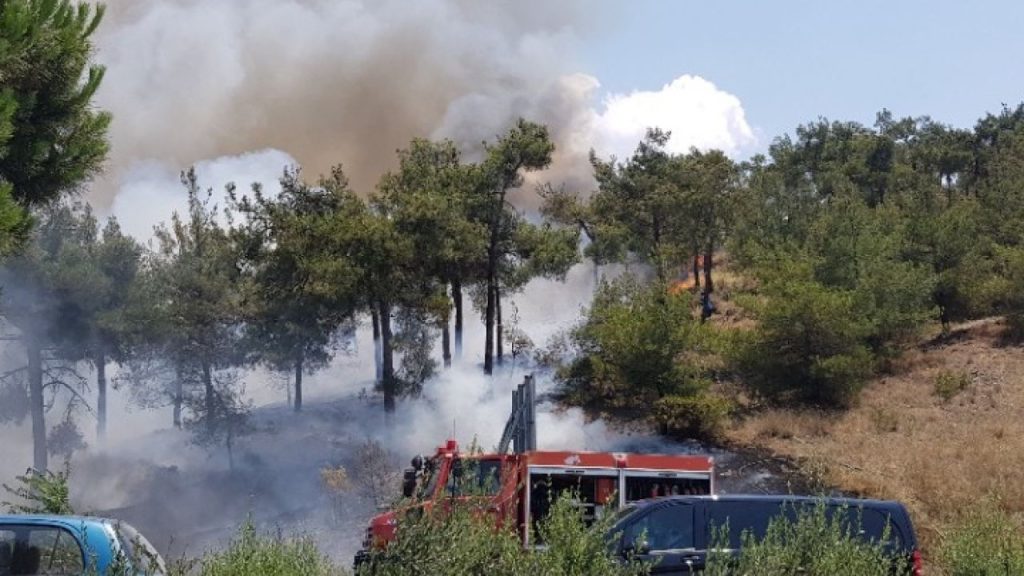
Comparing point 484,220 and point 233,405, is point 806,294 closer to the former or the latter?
point 484,220

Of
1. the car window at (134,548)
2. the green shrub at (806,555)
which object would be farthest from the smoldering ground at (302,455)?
the green shrub at (806,555)

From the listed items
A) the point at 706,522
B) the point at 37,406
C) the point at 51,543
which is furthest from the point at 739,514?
the point at 37,406

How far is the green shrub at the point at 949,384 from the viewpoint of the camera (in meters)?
33.6

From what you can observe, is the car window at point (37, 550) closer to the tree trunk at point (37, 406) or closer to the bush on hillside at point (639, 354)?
the bush on hillside at point (639, 354)

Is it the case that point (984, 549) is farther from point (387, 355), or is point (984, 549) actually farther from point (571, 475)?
point (387, 355)

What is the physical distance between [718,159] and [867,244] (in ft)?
35.0

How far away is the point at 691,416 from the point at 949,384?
8.74 metres

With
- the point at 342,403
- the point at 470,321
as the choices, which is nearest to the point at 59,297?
the point at 342,403

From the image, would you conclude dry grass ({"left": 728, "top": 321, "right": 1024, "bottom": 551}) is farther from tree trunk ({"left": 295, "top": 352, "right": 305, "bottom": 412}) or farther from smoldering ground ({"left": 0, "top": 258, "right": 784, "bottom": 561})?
tree trunk ({"left": 295, "top": 352, "right": 305, "bottom": 412})

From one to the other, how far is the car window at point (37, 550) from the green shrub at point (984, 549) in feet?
24.5

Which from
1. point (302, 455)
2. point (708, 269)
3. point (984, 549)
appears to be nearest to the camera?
point (984, 549)

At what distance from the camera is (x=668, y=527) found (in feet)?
39.9

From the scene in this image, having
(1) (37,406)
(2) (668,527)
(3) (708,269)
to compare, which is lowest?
(2) (668,527)

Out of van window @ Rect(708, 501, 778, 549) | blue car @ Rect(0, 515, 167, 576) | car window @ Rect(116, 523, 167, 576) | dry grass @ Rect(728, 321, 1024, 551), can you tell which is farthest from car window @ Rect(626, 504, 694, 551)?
dry grass @ Rect(728, 321, 1024, 551)
